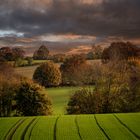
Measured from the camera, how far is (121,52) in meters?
126

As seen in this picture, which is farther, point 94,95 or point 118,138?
point 94,95

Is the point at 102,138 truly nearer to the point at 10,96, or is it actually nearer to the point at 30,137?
the point at 30,137

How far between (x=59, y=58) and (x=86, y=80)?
45430 millimetres

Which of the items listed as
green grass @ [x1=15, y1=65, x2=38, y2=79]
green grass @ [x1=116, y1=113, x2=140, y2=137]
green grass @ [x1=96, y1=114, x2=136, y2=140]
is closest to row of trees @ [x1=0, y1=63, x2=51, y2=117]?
green grass @ [x1=96, y1=114, x2=136, y2=140]

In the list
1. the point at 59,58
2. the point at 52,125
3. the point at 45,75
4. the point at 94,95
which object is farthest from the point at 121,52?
the point at 52,125

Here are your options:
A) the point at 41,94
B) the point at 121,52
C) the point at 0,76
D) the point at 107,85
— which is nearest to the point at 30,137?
the point at 41,94

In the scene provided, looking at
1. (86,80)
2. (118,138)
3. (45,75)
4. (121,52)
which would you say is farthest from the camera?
(121,52)

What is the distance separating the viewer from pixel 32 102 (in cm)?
7300

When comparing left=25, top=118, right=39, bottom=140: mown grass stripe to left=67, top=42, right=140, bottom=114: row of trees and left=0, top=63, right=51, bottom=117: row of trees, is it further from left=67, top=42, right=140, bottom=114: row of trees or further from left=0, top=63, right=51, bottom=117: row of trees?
left=67, top=42, right=140, bottom=114: row of trees

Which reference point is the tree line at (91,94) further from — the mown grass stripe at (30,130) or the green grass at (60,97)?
the mown grass stripe at (30,130)

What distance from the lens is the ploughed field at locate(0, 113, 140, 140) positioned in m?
45.5

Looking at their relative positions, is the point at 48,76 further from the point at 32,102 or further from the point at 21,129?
the point at 21,129

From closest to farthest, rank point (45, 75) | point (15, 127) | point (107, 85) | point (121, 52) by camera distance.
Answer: point (15, 127) → point (107, 85) → point (45, 75) → point (121, 52)

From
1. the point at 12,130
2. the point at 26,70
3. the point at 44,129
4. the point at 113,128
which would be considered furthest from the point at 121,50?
the point at 12,130
